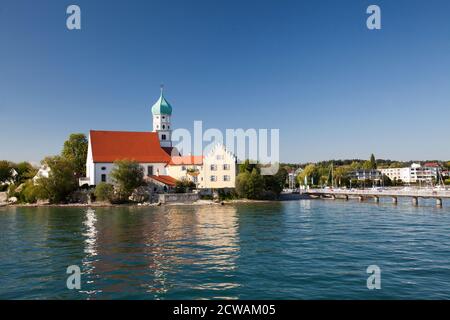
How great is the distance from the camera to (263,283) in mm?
17875

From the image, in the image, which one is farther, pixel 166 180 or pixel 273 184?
pixel 273 184

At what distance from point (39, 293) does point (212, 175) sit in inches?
2501

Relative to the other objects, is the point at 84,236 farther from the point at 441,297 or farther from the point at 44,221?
the point at 441,297

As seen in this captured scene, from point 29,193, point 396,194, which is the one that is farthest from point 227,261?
point 29,193

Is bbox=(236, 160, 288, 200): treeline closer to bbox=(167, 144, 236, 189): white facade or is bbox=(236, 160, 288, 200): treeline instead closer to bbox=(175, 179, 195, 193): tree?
bbox=(167, 144, 236, 189): white facade

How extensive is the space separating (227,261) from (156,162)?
63113mm

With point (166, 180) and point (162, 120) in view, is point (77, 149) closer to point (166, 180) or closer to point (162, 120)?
point (162, 120)

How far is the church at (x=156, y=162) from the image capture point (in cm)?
7869

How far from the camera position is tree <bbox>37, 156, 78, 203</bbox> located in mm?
73062

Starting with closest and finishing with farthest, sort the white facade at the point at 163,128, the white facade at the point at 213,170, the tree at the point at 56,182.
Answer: the tree at the point at 56,182 < the white facade at the point at 213,170 < the white facade at the point at 163,128

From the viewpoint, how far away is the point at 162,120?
3649 inches

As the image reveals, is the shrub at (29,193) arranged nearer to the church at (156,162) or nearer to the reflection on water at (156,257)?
the church at (156,162)

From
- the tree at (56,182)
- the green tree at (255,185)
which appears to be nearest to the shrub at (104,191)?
the tree at (56,182)

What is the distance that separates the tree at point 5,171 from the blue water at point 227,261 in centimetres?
Answer: 6636
